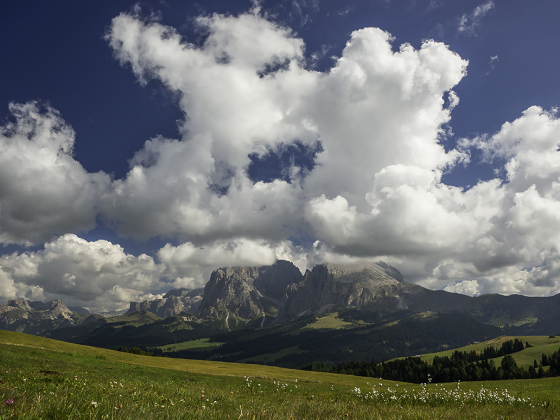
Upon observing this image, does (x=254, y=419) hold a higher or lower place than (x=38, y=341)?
higher

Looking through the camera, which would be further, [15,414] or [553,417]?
[553,417]

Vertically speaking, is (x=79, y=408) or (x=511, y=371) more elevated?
(x=79, y=408)

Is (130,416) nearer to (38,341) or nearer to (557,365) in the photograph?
(38,341)

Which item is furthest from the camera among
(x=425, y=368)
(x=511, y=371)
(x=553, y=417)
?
(x=425, y=368)

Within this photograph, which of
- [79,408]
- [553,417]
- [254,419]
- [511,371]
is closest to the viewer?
[79,408]

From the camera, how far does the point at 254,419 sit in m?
5.60

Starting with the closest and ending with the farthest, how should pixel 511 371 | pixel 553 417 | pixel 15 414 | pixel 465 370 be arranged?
pixel 15 414, pixel 553 417, pixel 511 371, pixel 465 370

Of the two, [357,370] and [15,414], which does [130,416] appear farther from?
[357,370]

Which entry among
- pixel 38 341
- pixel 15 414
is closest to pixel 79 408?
pixel 15 414

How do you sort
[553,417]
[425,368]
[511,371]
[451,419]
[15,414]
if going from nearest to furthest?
[15,414] → [451,419] → [553,417] → [511,371] → [425,368]

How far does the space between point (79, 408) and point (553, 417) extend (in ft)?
39.2

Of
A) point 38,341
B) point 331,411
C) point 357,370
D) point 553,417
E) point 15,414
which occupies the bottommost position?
point 357,370

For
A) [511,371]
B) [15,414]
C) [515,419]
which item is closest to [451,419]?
[515,419]

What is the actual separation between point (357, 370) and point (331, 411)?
204 m
